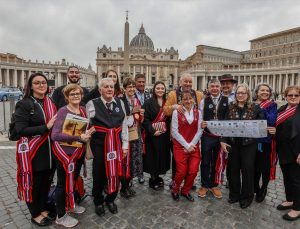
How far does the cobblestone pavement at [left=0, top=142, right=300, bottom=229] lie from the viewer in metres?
3.40

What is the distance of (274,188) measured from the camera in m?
4.73

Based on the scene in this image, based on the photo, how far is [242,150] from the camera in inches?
152

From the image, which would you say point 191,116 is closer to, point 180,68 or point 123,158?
point 123,158

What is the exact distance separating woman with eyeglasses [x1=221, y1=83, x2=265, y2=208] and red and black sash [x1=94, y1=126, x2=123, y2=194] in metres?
1.83

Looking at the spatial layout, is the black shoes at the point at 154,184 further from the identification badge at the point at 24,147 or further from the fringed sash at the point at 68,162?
the identification badge at the point at 24,147

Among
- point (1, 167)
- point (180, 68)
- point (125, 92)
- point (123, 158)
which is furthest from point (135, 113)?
point (180, 68)

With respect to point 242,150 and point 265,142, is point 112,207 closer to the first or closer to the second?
point 242,150

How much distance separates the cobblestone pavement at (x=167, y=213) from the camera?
11.2ft

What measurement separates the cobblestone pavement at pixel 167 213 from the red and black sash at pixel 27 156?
0.64 m

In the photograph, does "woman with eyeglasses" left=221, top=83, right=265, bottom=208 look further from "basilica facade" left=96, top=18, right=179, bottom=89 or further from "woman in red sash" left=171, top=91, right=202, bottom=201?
"basilica facade" left=96, top=18, right=179, bottom=89

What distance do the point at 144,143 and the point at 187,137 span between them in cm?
95

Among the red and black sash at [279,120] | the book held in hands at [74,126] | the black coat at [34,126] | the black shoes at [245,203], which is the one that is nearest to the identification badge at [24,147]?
the black coat at [34,126]

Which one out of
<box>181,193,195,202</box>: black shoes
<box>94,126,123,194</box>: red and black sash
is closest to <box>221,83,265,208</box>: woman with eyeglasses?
<box>181,193,195,202</box>: black shoes

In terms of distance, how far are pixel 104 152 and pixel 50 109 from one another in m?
0.99
